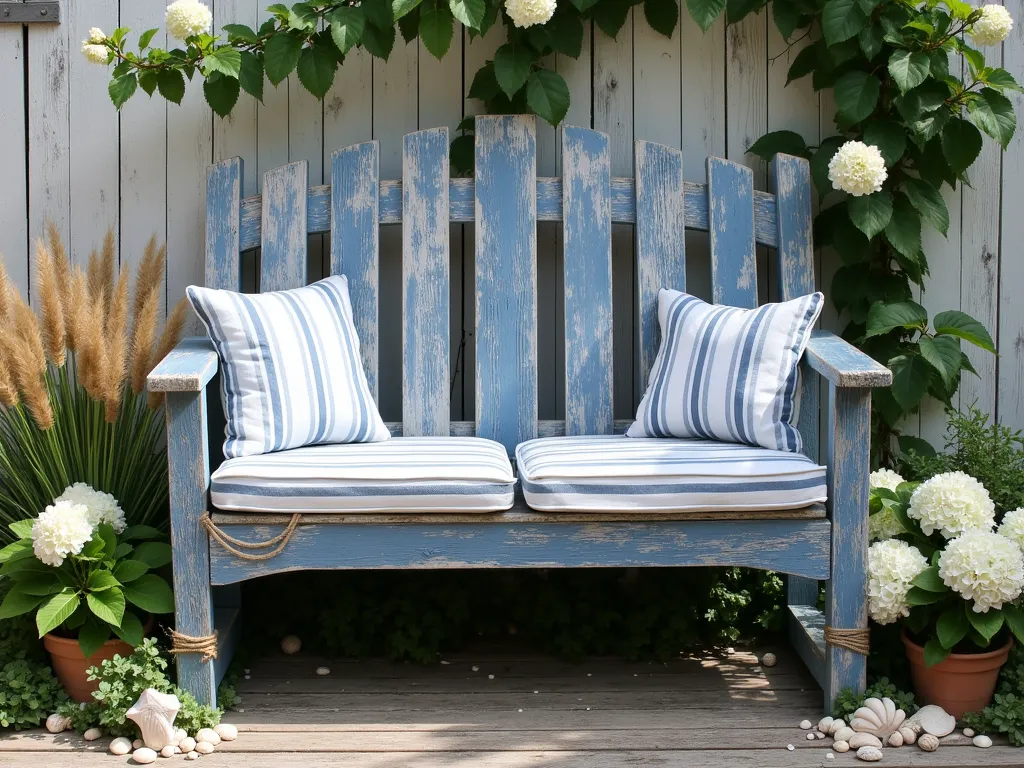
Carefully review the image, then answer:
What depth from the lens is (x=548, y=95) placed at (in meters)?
2.71

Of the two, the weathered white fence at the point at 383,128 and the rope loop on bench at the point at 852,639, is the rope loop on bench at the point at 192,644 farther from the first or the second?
the rope loop on bench at the point at 852,639

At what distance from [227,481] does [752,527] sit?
106cm

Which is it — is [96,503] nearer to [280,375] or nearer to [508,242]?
[280,375]

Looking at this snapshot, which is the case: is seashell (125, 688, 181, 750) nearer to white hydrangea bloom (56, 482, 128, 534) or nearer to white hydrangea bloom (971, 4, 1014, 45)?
white hydrangea bloom (56, 482, 128, 534)

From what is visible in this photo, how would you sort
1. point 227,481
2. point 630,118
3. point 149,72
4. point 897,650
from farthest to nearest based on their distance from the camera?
point 630,118, point 149,72, point 897,650, point 227,481

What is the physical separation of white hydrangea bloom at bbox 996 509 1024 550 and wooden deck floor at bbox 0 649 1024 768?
1.42 ft

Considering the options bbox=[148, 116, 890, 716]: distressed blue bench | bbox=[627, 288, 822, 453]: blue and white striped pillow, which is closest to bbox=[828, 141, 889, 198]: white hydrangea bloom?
bbox=[148, 116, 890, 716]: distressed blue bench

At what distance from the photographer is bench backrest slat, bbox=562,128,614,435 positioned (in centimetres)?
275

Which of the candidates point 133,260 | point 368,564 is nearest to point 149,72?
point 133,260

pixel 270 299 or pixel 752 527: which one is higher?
pixel 270 299

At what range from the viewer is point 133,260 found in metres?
2.94

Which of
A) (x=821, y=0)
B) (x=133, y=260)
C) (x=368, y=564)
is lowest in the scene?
(x=368, y=564)

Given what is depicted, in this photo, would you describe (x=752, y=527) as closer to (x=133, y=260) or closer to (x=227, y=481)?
(x=227, y=481)

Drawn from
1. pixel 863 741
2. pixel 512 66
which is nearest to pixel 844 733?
pixel 863 741
